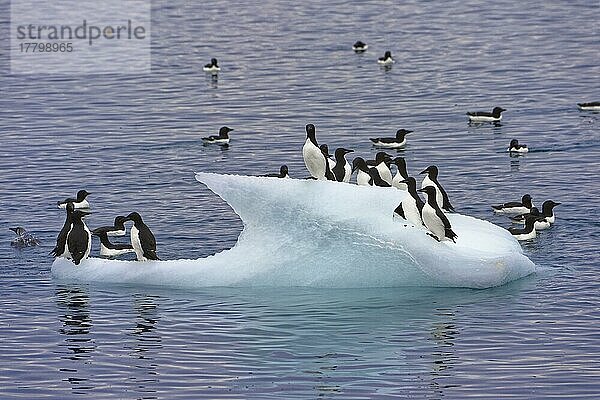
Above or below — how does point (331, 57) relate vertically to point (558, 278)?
above

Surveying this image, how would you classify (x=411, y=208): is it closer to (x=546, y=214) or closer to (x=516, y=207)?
(x=546, y=214)

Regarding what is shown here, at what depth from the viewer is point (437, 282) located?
1096 inches

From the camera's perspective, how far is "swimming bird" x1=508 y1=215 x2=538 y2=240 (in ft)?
107

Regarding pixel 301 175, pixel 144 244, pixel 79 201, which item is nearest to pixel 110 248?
pixel 144 244

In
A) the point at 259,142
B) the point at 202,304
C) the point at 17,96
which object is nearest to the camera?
the point at 202,304

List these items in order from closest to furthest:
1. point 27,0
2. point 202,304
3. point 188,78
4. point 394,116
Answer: point 202,304 → point 394,116 → point 188,78 → point 27,0

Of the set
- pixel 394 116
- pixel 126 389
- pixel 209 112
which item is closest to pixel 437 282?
pixel 126 389

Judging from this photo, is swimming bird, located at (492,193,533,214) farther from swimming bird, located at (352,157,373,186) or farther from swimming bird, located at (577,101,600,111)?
swimming bird, located at (577,101,600,111)

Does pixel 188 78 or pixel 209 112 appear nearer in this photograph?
pixel 209 112

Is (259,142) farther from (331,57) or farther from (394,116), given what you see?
(331,57)

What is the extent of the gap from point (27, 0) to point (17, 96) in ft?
98.3

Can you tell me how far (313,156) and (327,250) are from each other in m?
2.51

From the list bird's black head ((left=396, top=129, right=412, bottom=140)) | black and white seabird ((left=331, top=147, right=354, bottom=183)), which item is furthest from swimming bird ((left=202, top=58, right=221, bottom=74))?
black and white seabird ((left=331, top=147, right=354, bottom=183))

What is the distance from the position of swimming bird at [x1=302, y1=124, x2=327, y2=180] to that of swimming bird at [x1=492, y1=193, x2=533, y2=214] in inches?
262
